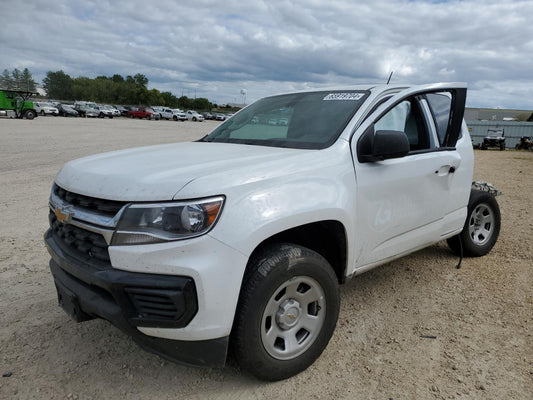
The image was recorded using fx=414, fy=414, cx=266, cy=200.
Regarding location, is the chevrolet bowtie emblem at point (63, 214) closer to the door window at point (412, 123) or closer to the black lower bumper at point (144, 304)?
the black lower bumper at point (144, 304)

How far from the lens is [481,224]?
4551mm

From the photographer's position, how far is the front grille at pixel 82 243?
7.07 feet

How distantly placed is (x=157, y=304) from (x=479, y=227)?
12.6 ft

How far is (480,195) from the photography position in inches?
170

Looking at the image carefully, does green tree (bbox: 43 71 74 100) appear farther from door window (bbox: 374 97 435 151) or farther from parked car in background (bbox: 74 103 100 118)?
door window (bbox: 374 97 435 151)

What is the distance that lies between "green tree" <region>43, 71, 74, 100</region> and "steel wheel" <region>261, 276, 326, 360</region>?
108248 mm

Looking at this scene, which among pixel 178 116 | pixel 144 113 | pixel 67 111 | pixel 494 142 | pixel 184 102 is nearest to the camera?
pixel 494 142

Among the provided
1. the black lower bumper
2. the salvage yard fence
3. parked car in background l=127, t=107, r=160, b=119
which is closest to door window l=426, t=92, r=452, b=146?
the black lower bumper

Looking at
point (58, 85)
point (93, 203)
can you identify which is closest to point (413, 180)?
point (93, 203)

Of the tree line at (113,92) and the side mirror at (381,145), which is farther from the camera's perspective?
the tree line at (113,92)

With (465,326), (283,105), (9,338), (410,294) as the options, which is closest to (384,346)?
(465,326)

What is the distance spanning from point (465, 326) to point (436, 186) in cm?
111

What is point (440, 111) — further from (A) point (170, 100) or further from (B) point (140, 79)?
(B) point (140, 79)

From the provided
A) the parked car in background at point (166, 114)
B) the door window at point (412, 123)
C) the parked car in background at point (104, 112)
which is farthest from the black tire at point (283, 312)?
the parked car in background at point (166, 114)
